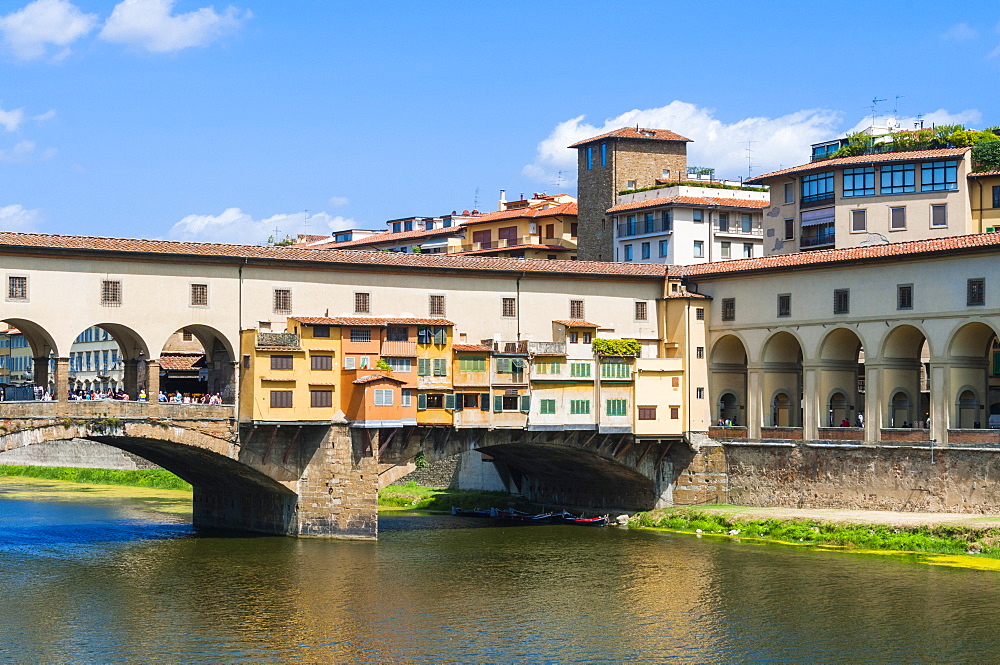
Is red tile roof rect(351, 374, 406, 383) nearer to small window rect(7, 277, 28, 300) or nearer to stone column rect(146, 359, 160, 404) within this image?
stone column rect(146, 359, 160, 404)

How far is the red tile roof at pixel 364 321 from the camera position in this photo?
6319 centimetres

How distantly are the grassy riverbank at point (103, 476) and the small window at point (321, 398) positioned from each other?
35821 millimetres

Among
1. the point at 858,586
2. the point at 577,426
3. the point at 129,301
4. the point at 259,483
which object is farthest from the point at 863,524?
the point at 129,301

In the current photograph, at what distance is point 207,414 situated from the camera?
6169cm

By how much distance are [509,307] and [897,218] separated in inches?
1046

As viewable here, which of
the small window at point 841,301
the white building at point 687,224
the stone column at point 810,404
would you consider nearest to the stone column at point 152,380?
the stone column at point 810,404

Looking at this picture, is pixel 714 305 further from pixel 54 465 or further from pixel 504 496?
pixel 54 465

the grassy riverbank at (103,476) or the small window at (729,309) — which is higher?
the small window at (729,309)

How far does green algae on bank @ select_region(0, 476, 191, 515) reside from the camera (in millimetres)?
84637

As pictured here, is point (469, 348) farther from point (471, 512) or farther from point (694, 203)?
point (694, 203)

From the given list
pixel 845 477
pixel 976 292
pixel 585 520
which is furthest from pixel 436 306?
pixel 976 292

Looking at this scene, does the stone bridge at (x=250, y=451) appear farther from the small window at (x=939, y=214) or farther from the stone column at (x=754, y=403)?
the small window at (x=939, y=214)

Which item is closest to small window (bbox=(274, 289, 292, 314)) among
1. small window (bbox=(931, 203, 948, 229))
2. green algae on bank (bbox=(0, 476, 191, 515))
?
green algae on bank (bbox=(0, 476, 191, 515))

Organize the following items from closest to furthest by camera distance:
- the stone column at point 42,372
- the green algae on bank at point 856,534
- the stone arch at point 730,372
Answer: the green algae on bank at point 856,534 < the stone column at point 42,372 < the stone arch at point 730,372
